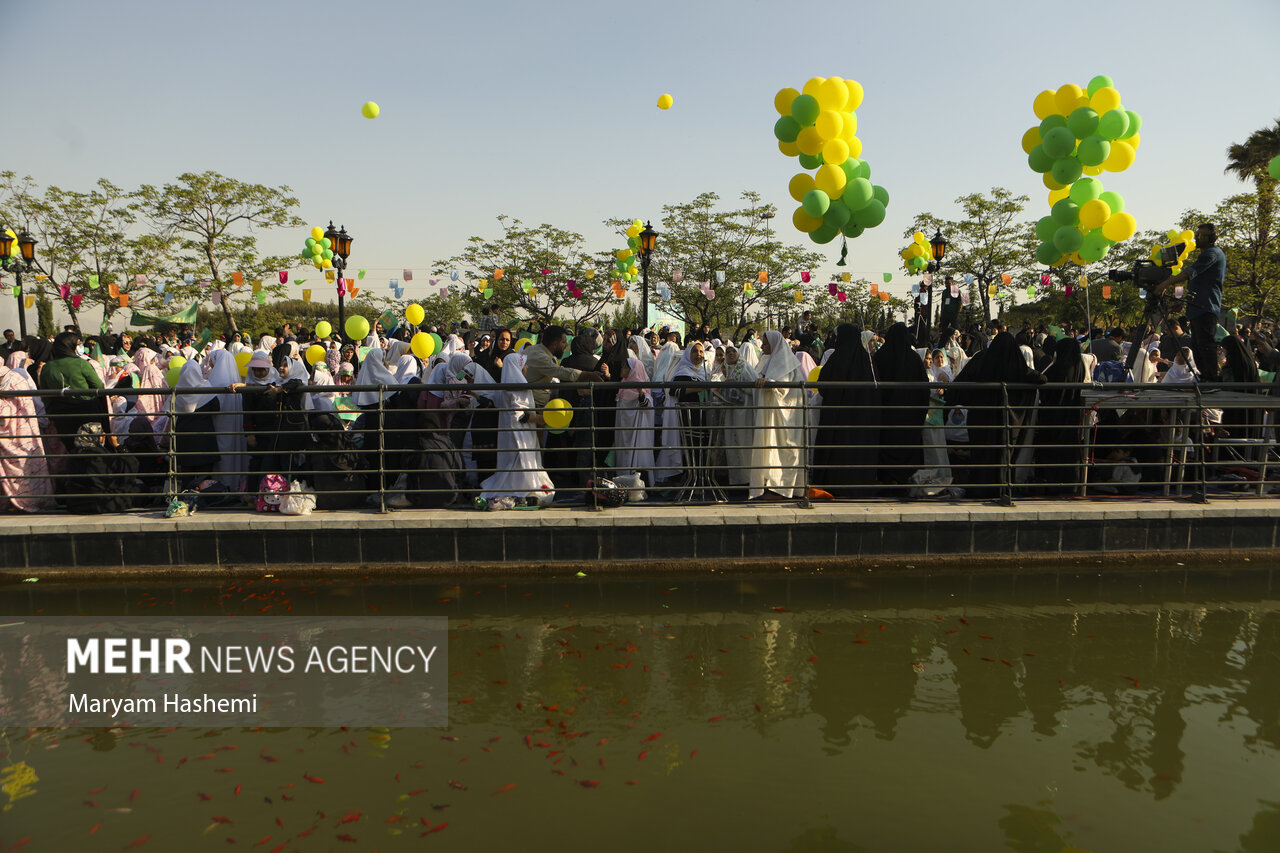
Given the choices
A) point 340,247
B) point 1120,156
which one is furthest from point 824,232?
point 340,247

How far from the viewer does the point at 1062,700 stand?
4.21 m

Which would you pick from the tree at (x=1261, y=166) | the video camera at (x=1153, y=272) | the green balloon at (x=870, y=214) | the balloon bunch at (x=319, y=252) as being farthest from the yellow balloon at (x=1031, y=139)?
the tree at (x=1261, y=166)

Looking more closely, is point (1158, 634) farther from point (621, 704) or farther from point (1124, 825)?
point (621, 704)

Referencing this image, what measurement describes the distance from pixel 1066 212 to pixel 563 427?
5803 millimetres

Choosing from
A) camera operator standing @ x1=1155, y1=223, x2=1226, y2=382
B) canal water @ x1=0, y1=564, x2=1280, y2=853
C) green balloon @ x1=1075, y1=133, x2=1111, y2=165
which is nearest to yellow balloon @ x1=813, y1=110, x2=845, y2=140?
green balloon @ x1=1075, y1=133, x2=1111, y2=165

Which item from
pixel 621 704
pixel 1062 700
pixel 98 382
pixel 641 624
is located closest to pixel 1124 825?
pixel 1062 700

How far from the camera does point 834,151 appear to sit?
297 inches

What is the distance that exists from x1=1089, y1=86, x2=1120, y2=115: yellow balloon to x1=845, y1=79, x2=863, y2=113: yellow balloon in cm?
232

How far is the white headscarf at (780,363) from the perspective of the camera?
23.4ft

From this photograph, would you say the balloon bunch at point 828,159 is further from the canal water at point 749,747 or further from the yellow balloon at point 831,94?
the canal water at point 749,747

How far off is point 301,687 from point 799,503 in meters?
4.12

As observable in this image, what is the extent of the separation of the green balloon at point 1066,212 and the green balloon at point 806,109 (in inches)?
113

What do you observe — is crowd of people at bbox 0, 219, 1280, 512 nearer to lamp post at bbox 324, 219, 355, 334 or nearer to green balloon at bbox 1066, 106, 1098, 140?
green balloon at bbox 1066, 106, 1098, 140

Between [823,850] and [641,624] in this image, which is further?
[641,624]
